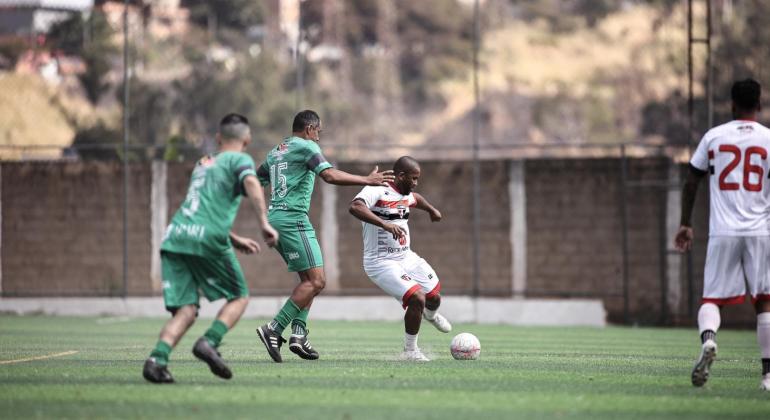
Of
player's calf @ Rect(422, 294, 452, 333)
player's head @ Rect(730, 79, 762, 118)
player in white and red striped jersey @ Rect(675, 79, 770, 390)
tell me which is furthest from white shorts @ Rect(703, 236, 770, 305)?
player's calf @ Rect(422, 294, 452, 333)

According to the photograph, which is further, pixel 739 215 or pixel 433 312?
pixel 433 312

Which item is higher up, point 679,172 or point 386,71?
point 386,71

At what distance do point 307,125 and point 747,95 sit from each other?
4060mm

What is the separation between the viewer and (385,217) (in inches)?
473

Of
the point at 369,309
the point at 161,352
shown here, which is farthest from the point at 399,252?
the point at 369,309

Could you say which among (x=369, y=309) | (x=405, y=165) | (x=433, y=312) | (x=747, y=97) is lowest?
(x=369, y=309)

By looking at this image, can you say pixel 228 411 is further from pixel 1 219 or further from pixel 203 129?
pixel 203 129

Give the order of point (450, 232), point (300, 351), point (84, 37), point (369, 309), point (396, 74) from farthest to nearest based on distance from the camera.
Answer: point (396, 74), point (84, 37), point (450, 232), point (369, 309), point (300, 351)

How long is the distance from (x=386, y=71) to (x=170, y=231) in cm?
5234

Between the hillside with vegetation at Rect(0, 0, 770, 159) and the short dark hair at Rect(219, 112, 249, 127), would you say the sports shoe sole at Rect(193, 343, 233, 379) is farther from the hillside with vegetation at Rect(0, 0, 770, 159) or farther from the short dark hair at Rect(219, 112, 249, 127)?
the hillside with vegetation at Rect(0, 0, 770, 159)

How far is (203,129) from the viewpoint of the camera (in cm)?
4322

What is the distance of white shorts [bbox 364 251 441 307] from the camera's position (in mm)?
11805

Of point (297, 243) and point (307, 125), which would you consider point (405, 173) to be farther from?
point (297, 243)

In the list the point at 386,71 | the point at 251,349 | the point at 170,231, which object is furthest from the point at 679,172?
the point at 386,71
